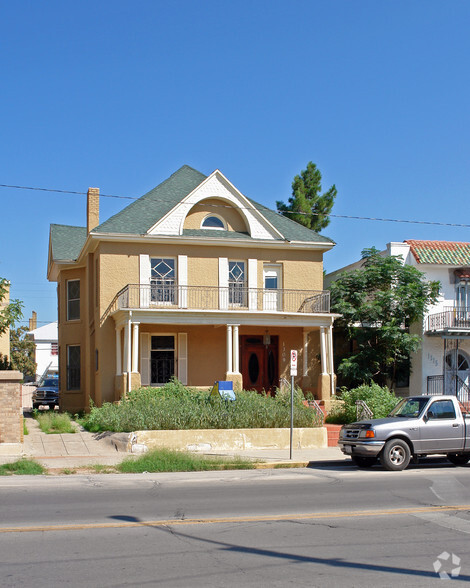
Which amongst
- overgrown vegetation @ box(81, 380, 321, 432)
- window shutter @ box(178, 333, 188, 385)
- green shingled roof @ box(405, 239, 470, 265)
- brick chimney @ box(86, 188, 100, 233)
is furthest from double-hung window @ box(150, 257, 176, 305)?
green shingled roof @ box(405, 239, 470, 265)

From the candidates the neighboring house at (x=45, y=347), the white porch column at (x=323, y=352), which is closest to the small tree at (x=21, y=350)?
the neighboring house at (x=45, y=347)

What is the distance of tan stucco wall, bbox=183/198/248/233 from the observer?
27.8 metres

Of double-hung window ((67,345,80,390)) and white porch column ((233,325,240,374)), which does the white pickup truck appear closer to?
white porch column ((233,325,240,374))

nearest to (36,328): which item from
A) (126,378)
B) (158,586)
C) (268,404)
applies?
(126,378)

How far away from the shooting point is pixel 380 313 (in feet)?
88.6

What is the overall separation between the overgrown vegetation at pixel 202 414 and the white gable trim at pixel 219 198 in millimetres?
7855

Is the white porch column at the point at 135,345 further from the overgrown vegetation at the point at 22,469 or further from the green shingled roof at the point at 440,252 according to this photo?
the green shingled roof at the point at 440,252

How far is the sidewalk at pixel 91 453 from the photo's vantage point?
16.7 meters

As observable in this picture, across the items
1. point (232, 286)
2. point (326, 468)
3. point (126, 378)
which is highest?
point (232, 286)

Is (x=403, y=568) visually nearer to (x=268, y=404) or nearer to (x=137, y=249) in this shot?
(x=268, y=404)

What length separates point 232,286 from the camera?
90.8ft

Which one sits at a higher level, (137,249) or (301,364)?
(137,249)

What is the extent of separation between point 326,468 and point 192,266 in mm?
12408

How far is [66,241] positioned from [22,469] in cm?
1838
